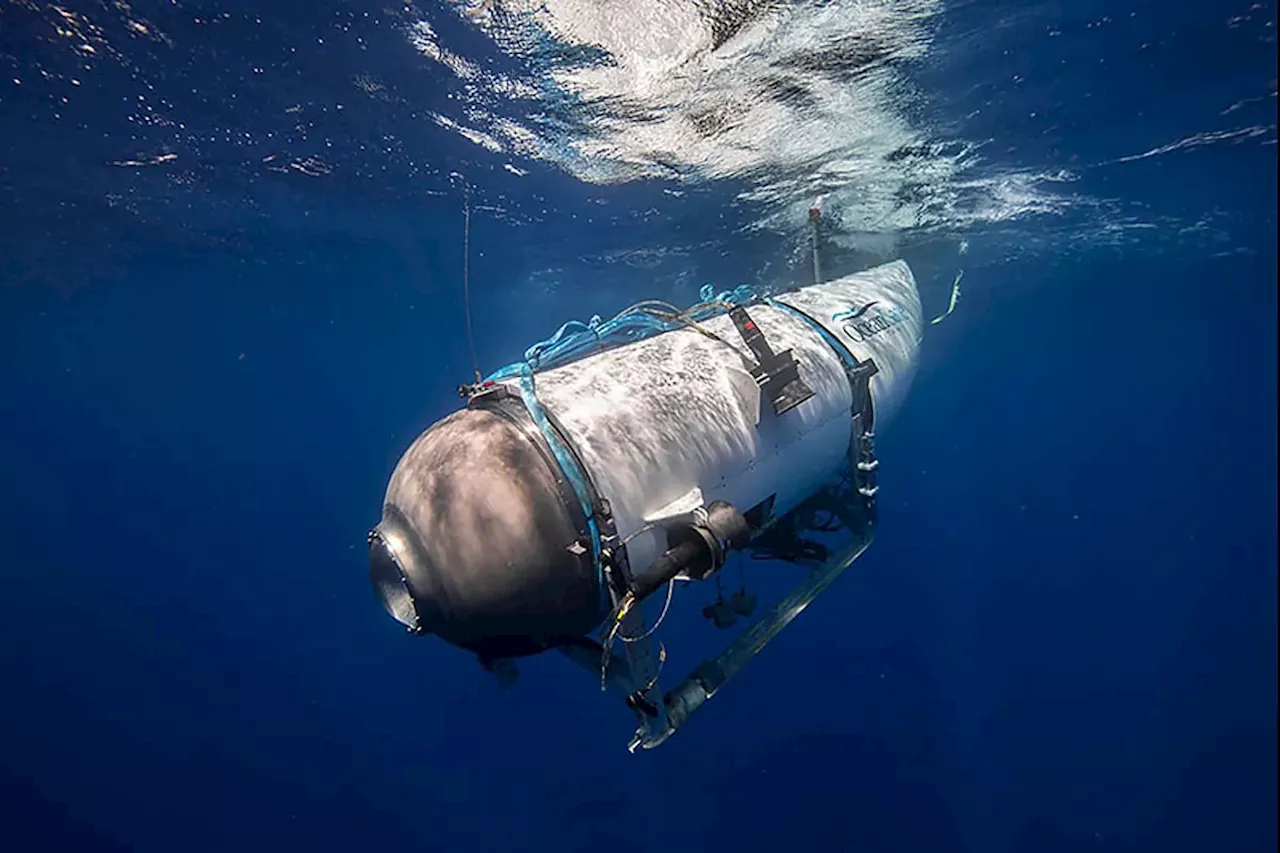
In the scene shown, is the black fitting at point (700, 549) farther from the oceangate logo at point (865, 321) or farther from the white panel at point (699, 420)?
the oceangate logo at point (865, 321)

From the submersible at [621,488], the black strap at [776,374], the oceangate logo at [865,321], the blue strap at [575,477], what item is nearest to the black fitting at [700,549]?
the submersible at [621,488]

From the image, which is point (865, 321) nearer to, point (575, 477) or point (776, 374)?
point (776, 374)

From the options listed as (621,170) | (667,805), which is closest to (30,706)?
(667,805)

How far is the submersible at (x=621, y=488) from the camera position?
3.20 metres

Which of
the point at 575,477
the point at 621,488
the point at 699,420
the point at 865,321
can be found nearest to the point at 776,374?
the point at 699,420

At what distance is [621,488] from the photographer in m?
3.46

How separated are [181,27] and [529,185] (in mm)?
5951

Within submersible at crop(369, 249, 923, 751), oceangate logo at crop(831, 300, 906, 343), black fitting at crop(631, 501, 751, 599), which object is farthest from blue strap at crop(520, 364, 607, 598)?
oceangate logo at crop(831, 300, 906, 343)

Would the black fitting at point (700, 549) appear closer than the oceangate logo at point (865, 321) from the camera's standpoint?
Answer: Yes

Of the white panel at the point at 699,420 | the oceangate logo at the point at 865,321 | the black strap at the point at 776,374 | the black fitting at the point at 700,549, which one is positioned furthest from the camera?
the oceangate logo at the point at 865,321

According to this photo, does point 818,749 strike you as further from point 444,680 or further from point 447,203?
point 447,203

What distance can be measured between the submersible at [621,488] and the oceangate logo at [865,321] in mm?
767

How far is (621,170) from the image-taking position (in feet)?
36.6

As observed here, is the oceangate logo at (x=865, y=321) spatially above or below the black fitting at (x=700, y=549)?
above
